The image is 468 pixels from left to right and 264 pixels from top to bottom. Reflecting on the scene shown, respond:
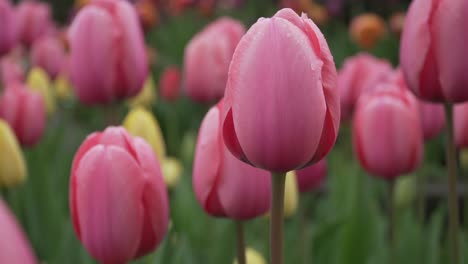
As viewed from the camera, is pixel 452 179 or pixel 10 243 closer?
pixel 10 243

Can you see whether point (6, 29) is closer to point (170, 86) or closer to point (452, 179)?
point (170, 86)

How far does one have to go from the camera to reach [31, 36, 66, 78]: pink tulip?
2.47m

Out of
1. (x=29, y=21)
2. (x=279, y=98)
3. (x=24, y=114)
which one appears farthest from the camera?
(x=29, y=21)

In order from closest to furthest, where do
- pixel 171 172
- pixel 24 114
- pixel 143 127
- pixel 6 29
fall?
pixel 143 127 → pixel 24 114 → pixel 6 29 → pixel 171 172

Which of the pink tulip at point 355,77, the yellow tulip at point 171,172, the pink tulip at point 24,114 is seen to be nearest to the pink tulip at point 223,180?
the pink tulip at point 355,77

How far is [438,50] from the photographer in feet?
2.68

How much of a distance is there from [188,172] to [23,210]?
1.48 feet

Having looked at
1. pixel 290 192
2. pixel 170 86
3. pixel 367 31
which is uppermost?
pixel 290 192

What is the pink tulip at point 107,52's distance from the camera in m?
→ 1.22

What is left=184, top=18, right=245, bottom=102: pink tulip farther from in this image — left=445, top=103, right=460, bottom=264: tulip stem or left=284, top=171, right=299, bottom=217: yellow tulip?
left=445, top=103, right=460, bottom=264: tulip stem

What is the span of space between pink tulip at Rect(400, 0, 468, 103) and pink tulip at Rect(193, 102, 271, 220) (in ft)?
0.72

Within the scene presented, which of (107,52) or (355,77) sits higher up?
(107,52)

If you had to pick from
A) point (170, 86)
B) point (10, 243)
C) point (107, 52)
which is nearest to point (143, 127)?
point (107, 52)

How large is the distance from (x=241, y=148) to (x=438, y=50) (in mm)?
321
